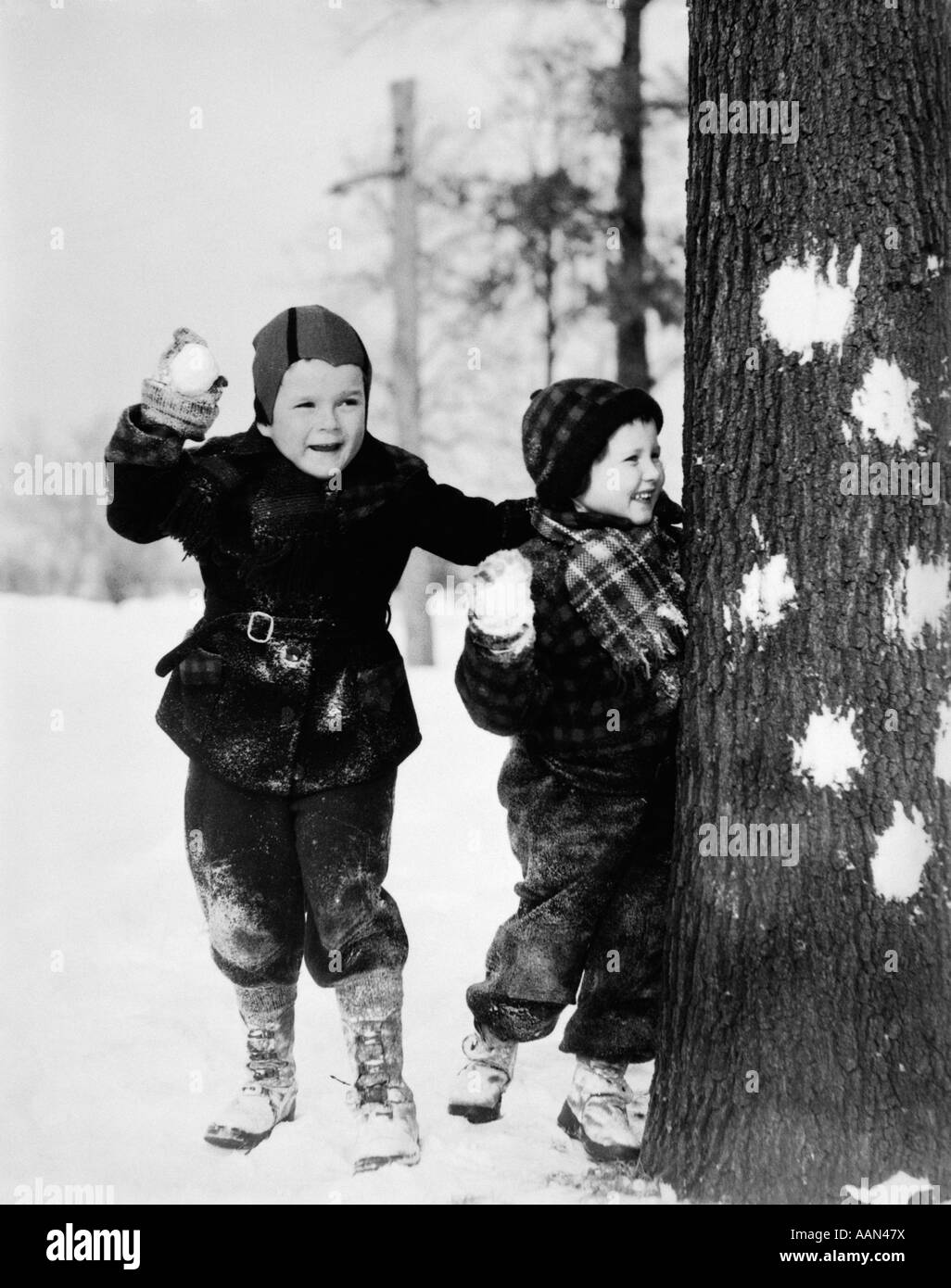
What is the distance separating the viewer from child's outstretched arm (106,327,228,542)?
9.12ft

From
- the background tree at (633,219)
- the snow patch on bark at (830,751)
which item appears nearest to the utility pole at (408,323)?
the background tree at (633,219)

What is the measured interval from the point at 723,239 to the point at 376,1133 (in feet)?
6.22

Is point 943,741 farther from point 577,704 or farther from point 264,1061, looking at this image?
point 264,1061

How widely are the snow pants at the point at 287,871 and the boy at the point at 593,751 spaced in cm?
29

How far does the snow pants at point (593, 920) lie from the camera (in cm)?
292

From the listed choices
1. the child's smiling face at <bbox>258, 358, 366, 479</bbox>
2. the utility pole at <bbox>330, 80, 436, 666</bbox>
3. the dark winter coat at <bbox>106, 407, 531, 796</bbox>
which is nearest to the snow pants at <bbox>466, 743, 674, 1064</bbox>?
the dark winter coat at <bbox>106, 407, 531, 796</bbox>

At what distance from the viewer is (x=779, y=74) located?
255cm

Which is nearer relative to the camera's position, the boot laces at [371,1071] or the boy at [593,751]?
the boy at [593,751]

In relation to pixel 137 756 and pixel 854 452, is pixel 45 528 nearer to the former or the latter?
pixel 137 756

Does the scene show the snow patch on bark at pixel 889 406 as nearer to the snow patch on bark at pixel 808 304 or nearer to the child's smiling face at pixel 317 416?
the snow patch on bark at pixel 808 304

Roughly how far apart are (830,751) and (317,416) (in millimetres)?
1233

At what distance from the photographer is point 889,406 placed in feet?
8.23

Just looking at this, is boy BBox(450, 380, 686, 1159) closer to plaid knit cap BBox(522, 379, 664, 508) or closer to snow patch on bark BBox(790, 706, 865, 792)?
plaid knit cap BBox(522, 379, 664, 508)

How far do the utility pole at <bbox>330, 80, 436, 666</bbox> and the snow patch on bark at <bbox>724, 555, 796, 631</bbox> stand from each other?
5.61 meters
